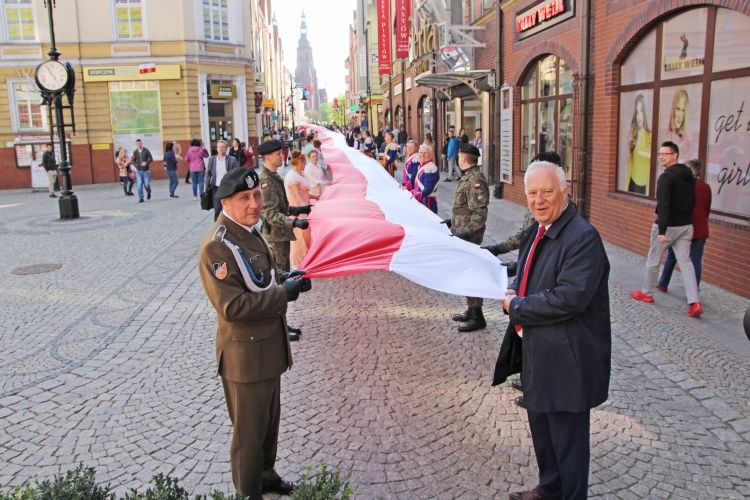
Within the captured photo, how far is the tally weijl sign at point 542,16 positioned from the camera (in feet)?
42.3

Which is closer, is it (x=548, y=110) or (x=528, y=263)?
(x=528, y=263)

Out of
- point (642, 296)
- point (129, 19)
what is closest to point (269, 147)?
point (642, 296)

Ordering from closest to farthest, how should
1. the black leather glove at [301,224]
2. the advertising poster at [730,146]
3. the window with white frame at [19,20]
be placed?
the black leather glove at [301,224] < the advertising poster at [730,146] < the window with white frame at [19,20]

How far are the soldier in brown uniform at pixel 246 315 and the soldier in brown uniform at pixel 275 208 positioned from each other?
3.12 meters

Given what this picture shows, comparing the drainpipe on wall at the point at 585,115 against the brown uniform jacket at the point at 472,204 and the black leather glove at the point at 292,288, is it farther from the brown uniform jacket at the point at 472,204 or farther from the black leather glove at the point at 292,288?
the black leather glove at the point at 292,288

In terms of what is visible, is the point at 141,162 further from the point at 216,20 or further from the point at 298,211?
the point at 298,211

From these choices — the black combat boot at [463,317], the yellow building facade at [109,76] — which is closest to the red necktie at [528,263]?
the black combat boot at [463,317]

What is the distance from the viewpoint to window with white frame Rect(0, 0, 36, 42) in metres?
27.8

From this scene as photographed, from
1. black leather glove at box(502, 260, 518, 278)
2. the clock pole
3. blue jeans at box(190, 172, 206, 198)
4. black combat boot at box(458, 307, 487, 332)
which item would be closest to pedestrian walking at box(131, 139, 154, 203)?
blue jeans at box(190, 172, 206, 198)

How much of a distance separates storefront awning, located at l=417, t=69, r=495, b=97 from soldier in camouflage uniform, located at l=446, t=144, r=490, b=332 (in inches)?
451

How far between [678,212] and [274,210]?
4582 mm

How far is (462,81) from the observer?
19578 millimetres

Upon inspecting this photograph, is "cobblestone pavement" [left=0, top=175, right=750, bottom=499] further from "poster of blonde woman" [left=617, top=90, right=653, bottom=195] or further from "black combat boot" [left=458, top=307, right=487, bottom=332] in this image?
"poster of blonde woman" [left=617, top=90, right=653, bottom=195]

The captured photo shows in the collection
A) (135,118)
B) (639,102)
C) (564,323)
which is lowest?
(564,323)
